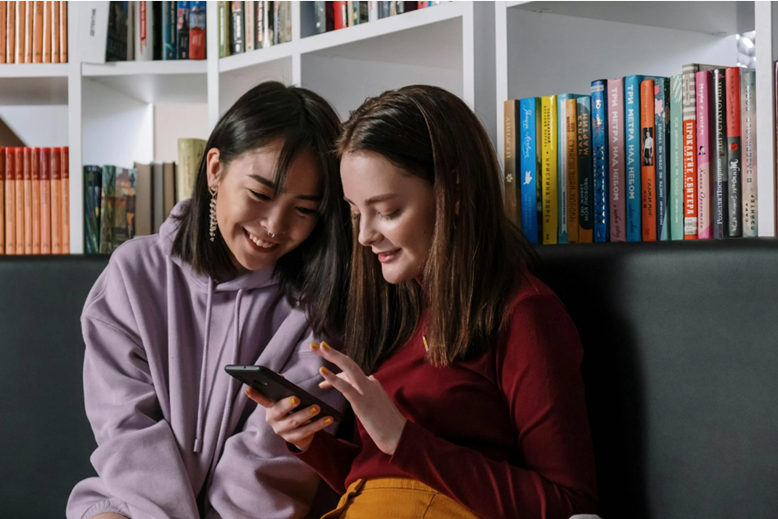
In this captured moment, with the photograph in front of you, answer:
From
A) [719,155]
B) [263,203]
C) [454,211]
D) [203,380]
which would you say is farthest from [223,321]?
[719,155]

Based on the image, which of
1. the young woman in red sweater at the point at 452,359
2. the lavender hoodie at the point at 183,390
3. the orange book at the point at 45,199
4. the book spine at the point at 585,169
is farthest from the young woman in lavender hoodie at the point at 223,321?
the orange book at the point at 45,199

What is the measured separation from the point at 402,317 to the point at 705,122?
509 millimetres

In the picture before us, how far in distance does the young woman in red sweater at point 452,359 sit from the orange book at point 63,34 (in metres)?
1.05

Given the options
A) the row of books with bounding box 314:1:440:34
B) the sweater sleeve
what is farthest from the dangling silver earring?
the sweater sleeve

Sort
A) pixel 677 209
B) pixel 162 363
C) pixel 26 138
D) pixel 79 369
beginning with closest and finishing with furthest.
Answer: pixel 677 209 < pixel 162 363 < pixel 79 369 < pixel 26 138

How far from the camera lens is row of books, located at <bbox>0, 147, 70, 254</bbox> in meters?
1.89

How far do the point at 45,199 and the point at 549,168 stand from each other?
1.24 meters

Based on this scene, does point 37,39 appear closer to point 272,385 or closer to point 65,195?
point 65,195

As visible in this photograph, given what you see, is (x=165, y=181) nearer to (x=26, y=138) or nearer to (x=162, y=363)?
(x=26, y=138)

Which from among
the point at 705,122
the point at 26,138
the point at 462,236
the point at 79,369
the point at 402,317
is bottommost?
the point at 79,369

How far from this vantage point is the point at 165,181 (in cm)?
195

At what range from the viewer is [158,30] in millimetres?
1906

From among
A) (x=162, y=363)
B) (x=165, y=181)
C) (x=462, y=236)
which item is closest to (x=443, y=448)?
(x=462, y=236)

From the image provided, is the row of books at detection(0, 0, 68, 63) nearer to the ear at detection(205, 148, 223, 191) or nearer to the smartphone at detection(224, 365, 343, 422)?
the ear at detection(205, 148, 223, 191)
